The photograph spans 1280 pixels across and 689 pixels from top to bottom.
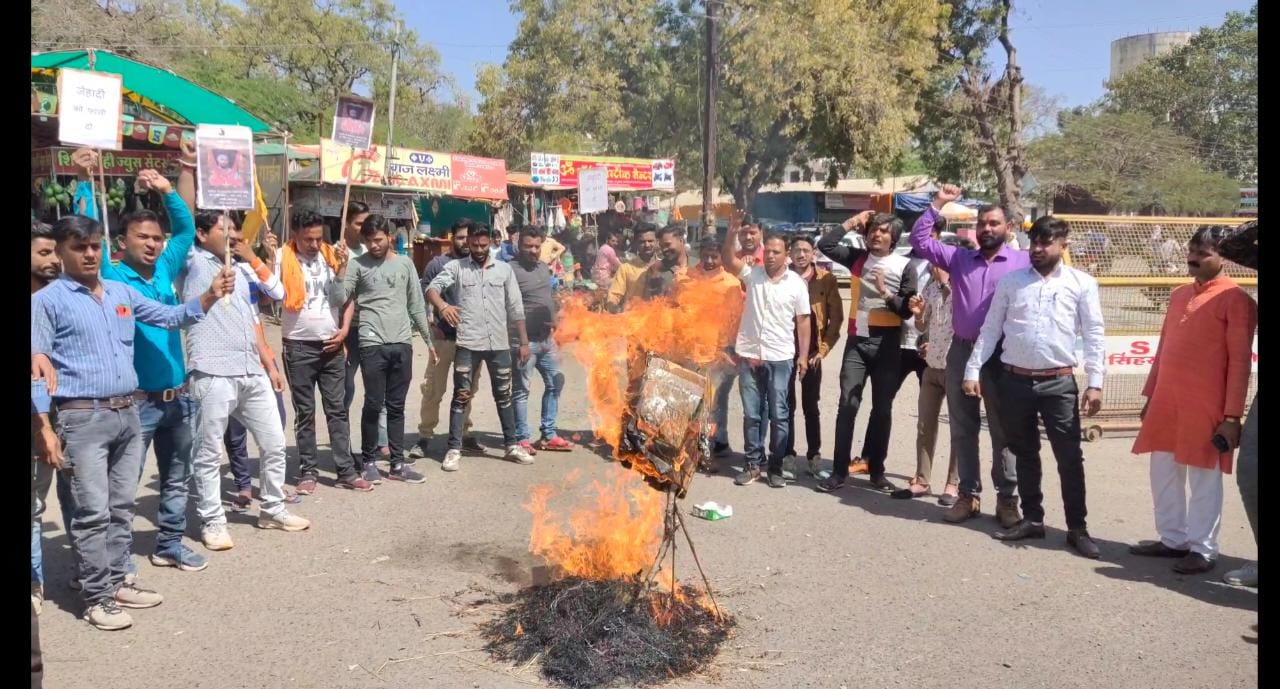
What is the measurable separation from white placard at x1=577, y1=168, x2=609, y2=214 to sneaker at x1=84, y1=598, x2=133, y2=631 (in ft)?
38.0

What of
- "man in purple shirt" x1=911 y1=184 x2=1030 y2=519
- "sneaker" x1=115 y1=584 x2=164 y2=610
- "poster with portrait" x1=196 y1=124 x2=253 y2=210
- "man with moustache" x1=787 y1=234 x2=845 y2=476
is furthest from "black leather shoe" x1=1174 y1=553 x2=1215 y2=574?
"poster with portrait" x1=196 y1=124 x2=253 y2=210

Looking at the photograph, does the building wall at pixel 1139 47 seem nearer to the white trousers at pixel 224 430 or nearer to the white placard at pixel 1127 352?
the white placard at pixel 1127 352

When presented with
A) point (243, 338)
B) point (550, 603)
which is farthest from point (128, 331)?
point (550, 603)

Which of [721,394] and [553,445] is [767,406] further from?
[553,445]

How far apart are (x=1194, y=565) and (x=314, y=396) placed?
19.3 ft

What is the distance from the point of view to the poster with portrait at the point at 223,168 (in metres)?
5.30

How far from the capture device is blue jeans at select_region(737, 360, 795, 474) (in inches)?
275

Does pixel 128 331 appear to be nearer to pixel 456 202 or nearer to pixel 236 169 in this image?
pixel 236 169

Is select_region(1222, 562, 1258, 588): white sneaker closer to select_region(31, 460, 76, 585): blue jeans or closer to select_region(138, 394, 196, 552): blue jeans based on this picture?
select_region(138, 394, 196, 552): blue jeans

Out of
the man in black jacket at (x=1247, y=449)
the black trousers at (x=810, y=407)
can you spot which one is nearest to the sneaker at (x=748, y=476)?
the black trousers at (x=810, y=407)

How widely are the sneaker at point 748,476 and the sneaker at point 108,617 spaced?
428 centimetres

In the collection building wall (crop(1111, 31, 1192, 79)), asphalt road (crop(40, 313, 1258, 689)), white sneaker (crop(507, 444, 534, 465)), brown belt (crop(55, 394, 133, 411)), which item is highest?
building wall (crop(1111, 31, 1192, 79))
